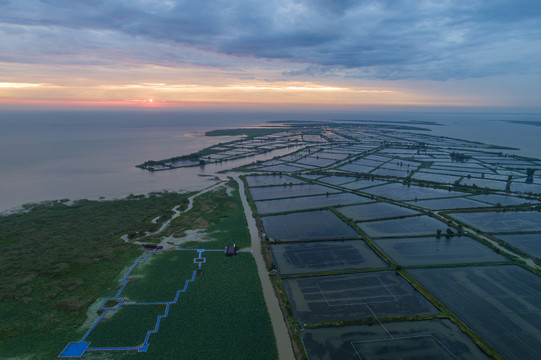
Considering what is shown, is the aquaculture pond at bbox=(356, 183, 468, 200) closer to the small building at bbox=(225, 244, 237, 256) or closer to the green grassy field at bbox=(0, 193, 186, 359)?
the small building at bbox=(225, 244, 237, 256)

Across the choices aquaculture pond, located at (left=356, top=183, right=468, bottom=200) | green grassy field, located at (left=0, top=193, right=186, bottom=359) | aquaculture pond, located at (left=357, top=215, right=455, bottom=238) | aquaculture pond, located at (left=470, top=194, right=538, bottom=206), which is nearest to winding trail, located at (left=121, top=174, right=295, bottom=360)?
green grassy field, located at (left=0, top=193, right=186, bottom=359)

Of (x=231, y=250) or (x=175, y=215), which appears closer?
(x=231, y=250)

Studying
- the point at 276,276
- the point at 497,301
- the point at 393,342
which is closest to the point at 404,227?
the point at 497,301

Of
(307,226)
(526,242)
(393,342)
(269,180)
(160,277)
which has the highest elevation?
(269,180)

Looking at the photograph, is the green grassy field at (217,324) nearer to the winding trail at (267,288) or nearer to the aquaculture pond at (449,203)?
the winding trail at (267,288)

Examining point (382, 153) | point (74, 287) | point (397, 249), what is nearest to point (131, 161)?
point (74, 287)

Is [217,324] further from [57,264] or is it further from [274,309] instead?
[57,264]

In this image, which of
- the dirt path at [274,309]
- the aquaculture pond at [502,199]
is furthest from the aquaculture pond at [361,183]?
the dirt path at [274,309]

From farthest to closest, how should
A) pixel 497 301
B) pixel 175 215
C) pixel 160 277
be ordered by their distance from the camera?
pixel 175 215 → pixel 160 277 → pixel 497 301
